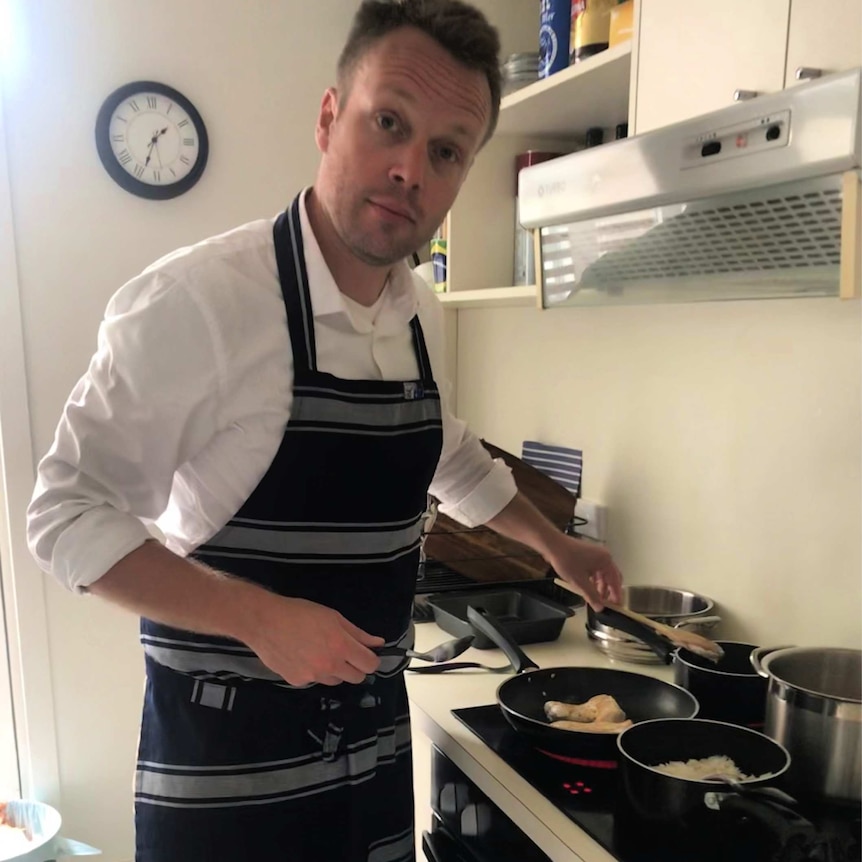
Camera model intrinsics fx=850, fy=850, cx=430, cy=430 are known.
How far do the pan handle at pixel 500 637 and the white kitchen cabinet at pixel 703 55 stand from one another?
2.63 feet

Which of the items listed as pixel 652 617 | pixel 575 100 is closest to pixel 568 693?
pixel 652 617

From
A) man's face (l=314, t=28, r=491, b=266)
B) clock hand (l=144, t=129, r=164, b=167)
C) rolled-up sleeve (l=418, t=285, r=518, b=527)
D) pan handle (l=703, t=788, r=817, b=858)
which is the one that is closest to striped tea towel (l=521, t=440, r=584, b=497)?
rolled-up sleeve (l=418, t=285, r=518, b=527)

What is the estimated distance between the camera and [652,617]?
147 centimetres

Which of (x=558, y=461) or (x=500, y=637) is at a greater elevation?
(x=558, y=461)

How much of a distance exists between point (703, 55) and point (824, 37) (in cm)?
19

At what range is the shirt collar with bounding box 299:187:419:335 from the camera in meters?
1.02

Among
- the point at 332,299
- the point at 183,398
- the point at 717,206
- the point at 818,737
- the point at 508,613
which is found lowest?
the point at 508,613

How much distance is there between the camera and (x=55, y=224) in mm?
1969

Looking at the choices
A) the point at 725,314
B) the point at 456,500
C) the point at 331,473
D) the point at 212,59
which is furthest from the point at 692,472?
the point at 212,59

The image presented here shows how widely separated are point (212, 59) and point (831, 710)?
1.91m

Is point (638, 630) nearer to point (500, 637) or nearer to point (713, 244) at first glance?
point (500, 637)

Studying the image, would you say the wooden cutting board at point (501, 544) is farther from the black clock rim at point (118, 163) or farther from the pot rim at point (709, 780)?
the black clock rim at point (118, 163)

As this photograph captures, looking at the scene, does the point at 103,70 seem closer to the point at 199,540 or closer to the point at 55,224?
the point at 55,224

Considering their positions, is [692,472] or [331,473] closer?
[331,473]
